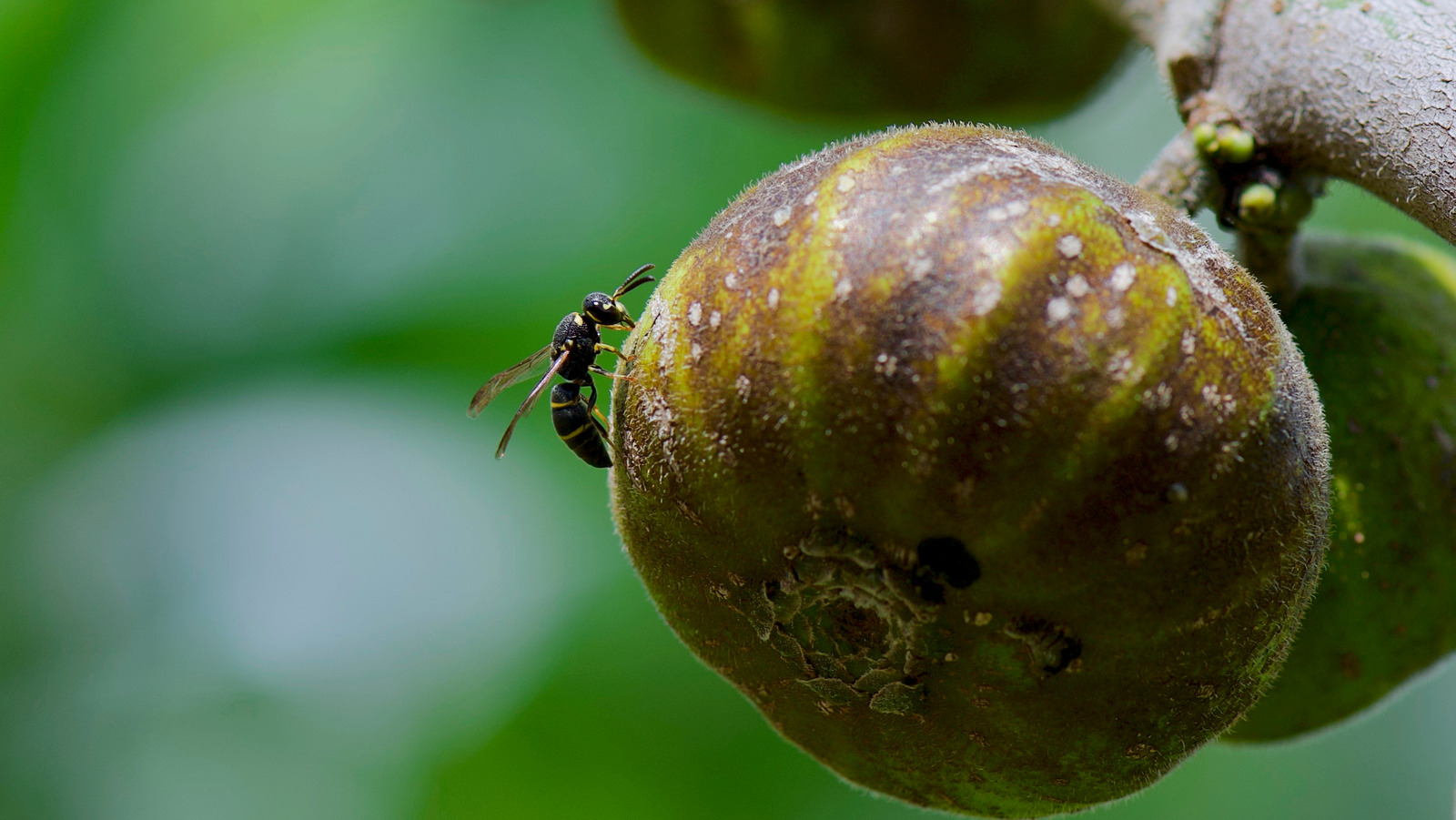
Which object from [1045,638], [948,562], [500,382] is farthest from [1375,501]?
[500,382]

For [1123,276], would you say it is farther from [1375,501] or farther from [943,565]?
[1375,501]

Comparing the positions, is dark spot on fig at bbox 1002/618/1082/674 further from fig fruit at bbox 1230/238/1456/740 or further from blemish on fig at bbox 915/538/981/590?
fig fruit at bbox 1230/238/1456/740

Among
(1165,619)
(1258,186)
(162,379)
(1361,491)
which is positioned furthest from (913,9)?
(162,379)

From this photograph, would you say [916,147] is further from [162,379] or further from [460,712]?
[162,379]

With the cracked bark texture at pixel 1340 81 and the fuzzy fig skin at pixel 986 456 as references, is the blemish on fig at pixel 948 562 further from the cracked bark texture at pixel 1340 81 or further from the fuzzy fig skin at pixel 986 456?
the cracked bark texture at pixel 1340 81

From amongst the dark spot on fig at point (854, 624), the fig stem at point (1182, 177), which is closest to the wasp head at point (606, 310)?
the dark spot on fig at point (854, 624)

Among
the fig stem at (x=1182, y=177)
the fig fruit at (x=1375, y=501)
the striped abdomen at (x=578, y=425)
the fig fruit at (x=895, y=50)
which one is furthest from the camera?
the fig fruit at (x=895, y=50)

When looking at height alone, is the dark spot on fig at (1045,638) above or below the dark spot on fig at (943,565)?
below
